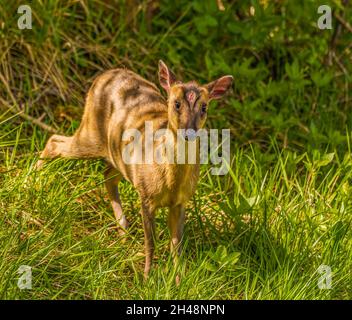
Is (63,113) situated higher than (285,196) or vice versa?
(63,113)

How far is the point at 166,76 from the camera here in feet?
19.7

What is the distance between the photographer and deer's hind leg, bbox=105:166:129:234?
20.5ft

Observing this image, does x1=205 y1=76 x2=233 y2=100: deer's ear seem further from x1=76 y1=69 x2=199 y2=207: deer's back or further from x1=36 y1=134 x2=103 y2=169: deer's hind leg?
x1=36 y1=134 x2=103 y2=169: deer's hind leg

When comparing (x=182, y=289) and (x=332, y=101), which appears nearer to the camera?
(x=182, y=289)

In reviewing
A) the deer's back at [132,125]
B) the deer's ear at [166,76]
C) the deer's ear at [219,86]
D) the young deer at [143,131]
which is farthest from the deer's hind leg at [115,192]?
the deer's ear at [219,86]

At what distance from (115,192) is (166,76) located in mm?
939

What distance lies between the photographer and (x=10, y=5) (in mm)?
7691

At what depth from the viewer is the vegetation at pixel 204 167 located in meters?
5.61

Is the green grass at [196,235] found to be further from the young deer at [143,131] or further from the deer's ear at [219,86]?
the deer's ear at [219,86]
